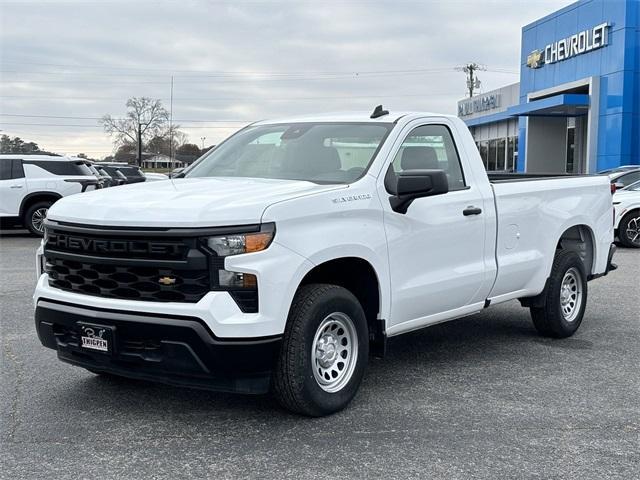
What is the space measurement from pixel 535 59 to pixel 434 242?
108ft

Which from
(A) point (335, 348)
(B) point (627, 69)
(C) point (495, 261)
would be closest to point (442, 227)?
(C) point (495, 261)

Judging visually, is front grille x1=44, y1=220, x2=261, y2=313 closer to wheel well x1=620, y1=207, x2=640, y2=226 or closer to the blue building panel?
wheel well x1=620, y1=207, x2=640, y2=226

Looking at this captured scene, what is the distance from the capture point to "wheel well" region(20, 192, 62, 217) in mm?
17516

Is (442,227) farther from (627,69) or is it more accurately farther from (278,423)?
(627,69)

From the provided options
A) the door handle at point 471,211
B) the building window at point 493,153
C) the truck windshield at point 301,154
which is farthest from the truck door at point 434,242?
the building window at point 493,153

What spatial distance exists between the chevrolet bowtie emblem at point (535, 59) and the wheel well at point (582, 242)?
98.8 ft

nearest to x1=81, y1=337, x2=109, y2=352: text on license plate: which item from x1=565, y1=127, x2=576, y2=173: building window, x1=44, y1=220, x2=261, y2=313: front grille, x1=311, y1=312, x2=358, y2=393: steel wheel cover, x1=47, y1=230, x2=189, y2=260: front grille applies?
x1=44, y1=220, x2=261, y2=313: front grille

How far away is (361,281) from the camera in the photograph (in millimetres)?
5184

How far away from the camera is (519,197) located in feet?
21.2

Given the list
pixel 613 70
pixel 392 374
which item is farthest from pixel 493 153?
pixel 392 374

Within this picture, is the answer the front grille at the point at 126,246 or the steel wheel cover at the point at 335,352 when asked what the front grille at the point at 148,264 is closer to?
the front grille at the point at 126,246

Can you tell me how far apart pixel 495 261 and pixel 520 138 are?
34.4 meters

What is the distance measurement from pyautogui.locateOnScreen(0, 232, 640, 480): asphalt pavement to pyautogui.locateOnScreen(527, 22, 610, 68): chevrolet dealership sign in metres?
26.3

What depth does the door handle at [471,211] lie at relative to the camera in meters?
5.80
